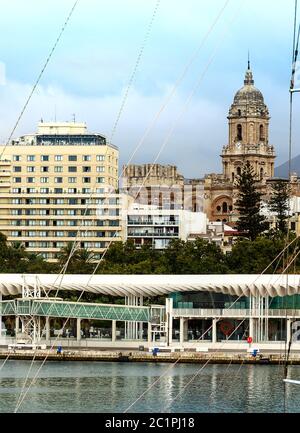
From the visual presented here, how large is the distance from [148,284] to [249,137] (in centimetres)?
9039

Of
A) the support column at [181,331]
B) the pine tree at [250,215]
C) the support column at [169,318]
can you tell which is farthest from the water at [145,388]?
the pine tree at [250,215]

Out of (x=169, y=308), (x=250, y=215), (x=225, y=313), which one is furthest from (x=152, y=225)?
(x=169, y=308)

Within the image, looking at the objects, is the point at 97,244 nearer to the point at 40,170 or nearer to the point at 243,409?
the point at 40,170

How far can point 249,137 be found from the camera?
543ft

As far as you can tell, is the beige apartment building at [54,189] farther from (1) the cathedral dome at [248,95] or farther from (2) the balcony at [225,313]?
(2) the balcony at [225,313]

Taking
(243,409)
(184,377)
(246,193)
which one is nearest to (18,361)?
(184,377)

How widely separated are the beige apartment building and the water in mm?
59282

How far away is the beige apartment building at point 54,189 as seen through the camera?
12662 centimetres

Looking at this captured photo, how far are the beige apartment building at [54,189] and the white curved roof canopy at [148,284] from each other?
156 feet

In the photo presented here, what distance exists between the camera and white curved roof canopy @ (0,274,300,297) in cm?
7431

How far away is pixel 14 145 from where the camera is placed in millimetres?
129250

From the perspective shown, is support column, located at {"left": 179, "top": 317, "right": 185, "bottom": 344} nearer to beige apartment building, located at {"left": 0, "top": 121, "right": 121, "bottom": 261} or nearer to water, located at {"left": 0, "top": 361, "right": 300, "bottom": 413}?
water, located at {"left": 0, "top": 361, "right": 300, "bottom": 413}

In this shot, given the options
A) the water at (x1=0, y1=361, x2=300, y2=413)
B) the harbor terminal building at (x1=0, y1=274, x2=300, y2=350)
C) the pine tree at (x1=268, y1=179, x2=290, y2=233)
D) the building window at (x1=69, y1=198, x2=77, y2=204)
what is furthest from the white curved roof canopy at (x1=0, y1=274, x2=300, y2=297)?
the building window at (x1=69, y1=198, x2=77, y2=204)

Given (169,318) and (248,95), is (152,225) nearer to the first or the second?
(248,95)
